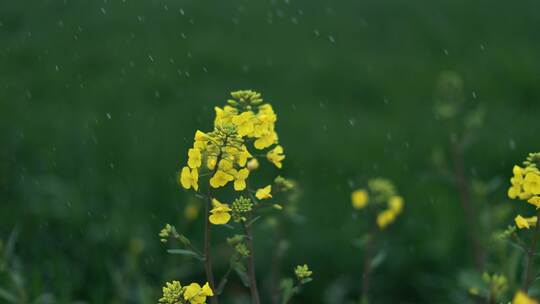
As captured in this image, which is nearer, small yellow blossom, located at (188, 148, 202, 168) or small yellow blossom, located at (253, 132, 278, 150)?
small yellow blossom, located at (188, 148, 202, 168)

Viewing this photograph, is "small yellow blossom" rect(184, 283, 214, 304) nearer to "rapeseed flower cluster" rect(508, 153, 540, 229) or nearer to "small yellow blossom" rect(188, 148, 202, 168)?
"small yellow blossom" rect(188, 148, 202, 168)

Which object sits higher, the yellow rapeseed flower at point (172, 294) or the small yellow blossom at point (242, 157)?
the small yellow blossom at point (242, 157)

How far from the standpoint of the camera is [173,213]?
3.70m

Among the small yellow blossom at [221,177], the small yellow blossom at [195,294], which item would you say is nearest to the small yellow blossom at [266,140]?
the small yellow blossom at [221,177]

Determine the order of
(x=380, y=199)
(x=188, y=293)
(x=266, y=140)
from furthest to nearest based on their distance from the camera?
(x=380, y=199) < (x=266, y=140) < (x=188, y=293)

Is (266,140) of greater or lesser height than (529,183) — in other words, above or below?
below

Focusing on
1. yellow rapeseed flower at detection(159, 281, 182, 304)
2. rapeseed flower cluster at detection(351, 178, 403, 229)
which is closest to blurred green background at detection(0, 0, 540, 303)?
rapeseed flower cluster at detection(351, 178, 403, 229)

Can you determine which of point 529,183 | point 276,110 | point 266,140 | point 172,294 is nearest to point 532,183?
point 529,183

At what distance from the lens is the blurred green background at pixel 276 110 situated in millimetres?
3410

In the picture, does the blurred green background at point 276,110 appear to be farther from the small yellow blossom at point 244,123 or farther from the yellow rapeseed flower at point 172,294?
the small yellow blossom at point 244,123

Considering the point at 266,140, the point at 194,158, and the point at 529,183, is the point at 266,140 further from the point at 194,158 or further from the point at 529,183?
the point at 529,183

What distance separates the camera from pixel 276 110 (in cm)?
504

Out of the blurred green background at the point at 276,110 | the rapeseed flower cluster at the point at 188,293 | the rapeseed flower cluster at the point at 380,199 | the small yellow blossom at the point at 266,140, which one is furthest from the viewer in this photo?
the blurred green background at the point at 276,110

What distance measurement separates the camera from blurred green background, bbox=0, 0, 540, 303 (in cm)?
A: 341
